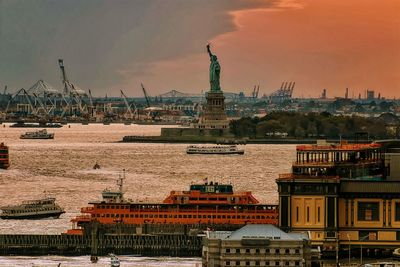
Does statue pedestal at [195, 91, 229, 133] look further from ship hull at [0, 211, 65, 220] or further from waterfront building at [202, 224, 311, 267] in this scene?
waterfront building at [202, 224, 311, 267]

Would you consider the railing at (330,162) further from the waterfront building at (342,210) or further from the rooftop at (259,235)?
the rooftop at (259,235)

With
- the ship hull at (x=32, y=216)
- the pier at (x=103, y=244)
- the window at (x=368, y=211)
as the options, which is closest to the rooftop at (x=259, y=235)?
the window at (x=368, y=211)

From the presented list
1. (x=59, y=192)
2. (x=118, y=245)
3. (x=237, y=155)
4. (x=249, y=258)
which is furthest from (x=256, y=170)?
(x=249, y=258)

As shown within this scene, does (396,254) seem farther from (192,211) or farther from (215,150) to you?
(215,150)

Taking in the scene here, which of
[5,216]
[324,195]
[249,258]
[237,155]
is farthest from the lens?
[237,155]

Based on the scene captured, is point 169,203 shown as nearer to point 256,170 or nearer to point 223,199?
point 223,199

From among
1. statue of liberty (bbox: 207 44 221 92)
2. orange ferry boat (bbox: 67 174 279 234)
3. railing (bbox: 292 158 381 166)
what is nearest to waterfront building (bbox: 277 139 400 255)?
railing (bbox: 292 158 381 166)
